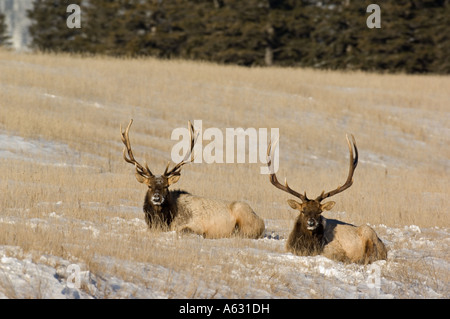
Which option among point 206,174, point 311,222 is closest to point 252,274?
point 311,222

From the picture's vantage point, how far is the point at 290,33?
49219mm

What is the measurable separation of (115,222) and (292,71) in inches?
999

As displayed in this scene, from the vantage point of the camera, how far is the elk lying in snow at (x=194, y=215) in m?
11.8

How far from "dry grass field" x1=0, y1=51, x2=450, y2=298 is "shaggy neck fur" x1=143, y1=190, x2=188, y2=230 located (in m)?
0.37

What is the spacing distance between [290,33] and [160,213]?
38794mm

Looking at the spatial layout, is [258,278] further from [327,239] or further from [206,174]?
[206,174]

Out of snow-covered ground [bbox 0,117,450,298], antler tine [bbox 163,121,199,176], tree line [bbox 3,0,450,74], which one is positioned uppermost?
tree line [bbox 3,0,450,74]

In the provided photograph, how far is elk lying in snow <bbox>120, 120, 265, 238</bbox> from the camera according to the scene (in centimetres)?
1177

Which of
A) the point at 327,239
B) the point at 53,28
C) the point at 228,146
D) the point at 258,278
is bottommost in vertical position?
the point at 258,278

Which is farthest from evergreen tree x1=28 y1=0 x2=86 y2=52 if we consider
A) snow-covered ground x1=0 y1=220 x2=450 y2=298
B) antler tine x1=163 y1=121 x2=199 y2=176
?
snow-covered ground x1=0 y1=220 x2=450 y2=298

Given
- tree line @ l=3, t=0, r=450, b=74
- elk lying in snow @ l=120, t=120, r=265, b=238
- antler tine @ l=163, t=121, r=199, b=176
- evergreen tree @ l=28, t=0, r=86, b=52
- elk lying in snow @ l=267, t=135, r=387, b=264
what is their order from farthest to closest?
evergreen tree @ l=28, t=0, r=86, b=52
tree line @ l=3, t=0, r=450, b=74
antler tine @ l=163, t=121, r=199, b=176
elk lying in snow @ l=120, t=120, r=265, b=238
elk lying in snow @ l=267, t=135, r=387, b=264

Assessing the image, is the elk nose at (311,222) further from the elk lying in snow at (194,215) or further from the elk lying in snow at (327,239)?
the elk lying in snow at (194,215)

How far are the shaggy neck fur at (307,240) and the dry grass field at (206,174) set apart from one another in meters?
0.22

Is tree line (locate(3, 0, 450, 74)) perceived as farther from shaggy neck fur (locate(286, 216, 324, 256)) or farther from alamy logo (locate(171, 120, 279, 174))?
shaggy neck fur (locate(286, 216, 324, 256))
